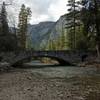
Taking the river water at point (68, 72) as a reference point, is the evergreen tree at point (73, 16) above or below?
above

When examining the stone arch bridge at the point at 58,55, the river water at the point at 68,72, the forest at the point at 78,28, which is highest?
the forest at the point at 78,28

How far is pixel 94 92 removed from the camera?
13.9 meters

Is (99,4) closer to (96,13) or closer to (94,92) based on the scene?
(96,13)

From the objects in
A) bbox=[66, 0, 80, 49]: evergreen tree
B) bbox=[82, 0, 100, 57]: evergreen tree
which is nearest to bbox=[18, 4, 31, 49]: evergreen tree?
bbox=[66, 0, 80, 49]: evergreen tree

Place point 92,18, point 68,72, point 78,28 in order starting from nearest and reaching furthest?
point 68,72 → point 92,18 → point 78,28

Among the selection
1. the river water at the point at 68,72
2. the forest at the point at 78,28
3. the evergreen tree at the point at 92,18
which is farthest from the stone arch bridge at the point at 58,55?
the river water at the point at 68,72

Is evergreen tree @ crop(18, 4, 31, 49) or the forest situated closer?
the forest

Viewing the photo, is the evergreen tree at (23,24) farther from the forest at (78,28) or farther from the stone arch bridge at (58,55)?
the stone arch bridge at (58,55)

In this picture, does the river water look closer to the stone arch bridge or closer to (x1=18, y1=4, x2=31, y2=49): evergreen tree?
the stone arch bridge

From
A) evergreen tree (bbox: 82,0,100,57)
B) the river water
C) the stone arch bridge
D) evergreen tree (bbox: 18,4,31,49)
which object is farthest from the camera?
evergreen tree (bbox: 18,4,31,49)

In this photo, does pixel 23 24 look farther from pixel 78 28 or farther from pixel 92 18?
pixel 92 18

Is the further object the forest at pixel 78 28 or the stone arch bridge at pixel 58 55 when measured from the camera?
the stone arch bridge at pixel 58 55

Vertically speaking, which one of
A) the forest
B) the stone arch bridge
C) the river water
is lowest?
the river water

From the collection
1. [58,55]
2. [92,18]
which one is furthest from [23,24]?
[92,18]
